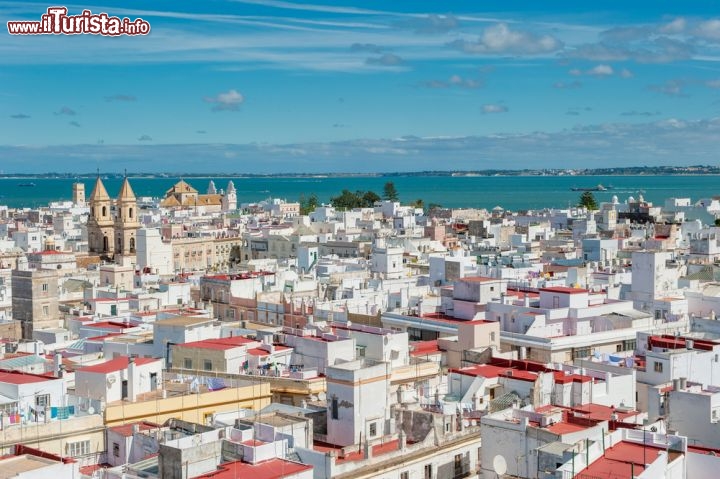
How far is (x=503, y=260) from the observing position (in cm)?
5719

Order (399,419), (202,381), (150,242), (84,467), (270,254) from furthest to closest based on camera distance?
1. (270,254)
2. (150,242)
3. (202,381)
4. (399,419)
5. (84,467)

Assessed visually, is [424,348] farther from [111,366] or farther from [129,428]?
[129,428]

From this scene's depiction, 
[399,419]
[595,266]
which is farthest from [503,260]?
[399,419]

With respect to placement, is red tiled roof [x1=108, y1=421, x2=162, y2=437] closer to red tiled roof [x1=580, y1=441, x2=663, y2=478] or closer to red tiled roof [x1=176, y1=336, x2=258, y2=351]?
red tiled roof [x1=176, y1=336, x2=258, y2=351]

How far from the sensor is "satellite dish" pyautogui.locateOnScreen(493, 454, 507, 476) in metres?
21.2

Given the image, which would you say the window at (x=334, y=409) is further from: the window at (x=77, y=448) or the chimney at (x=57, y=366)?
the chimney at (x=57, y=366)

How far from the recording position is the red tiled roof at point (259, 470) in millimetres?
17953

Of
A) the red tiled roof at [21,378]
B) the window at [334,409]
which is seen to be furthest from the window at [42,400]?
the window at [334,409]

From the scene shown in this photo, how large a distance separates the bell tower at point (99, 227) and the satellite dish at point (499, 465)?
2234 inches

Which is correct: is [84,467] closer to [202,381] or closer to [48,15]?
[202,381]

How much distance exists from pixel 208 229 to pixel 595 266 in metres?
41.4

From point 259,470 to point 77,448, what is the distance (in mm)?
6445

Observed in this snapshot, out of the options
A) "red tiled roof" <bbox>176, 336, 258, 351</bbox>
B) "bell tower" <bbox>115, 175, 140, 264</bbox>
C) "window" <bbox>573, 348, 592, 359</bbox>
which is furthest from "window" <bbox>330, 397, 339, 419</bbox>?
"bell tower" <bbox>115, 175, 140, 264</bbox>

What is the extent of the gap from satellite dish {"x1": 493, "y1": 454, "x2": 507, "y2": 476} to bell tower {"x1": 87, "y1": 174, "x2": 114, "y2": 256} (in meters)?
56.7
